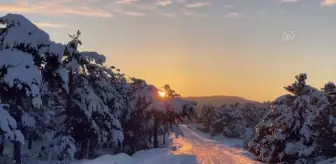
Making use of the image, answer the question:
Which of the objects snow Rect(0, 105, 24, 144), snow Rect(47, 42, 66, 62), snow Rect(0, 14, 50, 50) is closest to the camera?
snow Rect(0, 105, 24, 144)

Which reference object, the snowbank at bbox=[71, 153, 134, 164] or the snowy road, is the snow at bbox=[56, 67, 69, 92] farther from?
the snowy road

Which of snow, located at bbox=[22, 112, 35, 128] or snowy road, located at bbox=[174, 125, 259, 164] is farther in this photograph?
snowy road, located at bbox=[174, 125, 259, 164]

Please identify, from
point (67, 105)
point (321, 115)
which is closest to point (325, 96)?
point (321, 115)

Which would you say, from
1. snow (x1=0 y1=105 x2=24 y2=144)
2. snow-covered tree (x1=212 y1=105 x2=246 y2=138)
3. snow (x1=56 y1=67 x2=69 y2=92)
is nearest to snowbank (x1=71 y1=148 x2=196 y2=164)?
snow (x1=0 y1=105 x2=24 y2=144)

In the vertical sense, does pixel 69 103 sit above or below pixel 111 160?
above

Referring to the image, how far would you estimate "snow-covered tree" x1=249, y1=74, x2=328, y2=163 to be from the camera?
141 ft

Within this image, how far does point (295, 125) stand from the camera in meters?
44.4

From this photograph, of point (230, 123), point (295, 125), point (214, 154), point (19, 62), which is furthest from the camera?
point (230, 123)

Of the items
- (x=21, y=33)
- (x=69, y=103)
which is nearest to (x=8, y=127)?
(x=21, y=33)

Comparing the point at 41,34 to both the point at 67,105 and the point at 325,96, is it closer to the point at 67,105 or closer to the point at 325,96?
the point at 67,105

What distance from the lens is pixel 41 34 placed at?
29.7 metres

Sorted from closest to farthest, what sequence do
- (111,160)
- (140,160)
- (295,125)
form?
(111,160) → (140,160) → (295,125)

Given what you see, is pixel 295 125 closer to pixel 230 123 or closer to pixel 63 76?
pixel 63 76

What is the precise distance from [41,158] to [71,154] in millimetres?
4124
